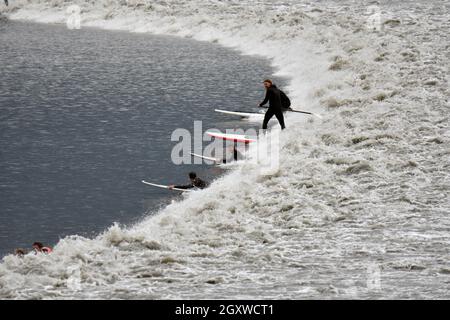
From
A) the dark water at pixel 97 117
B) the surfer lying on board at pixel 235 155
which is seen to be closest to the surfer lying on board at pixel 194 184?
the dark water at pixel 97 117

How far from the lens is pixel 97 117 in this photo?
129 ft

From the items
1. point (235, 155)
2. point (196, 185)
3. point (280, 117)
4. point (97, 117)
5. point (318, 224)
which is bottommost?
point (318, 224)

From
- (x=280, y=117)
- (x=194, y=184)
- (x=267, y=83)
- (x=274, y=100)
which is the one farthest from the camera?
(x=280, y=117)

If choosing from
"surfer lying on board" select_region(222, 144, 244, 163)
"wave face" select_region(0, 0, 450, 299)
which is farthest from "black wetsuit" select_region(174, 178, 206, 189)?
"surfer lying on board" select_region(222, 144, 244, 163)

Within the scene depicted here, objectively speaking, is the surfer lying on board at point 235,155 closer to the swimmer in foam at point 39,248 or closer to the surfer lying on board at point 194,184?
the surfer lying on board at point 194,184

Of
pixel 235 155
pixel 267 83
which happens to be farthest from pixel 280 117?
pixel 235 155

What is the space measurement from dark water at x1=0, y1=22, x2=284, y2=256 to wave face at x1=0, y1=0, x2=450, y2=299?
2.20 meters

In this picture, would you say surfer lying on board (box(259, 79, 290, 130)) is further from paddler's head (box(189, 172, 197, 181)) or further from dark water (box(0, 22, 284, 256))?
paddler's head (box(189, 172, 197, 181))

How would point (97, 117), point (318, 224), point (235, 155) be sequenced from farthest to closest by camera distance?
point (97, 117)
point (235, 155)
point (318, 224)

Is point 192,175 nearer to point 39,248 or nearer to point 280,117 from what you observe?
point 39,248

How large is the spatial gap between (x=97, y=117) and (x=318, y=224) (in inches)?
728

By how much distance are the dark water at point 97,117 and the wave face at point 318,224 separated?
2.20m

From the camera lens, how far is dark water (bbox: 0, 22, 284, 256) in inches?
1029
